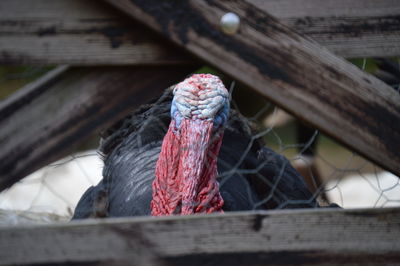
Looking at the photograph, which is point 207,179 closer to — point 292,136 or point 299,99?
point 299,99

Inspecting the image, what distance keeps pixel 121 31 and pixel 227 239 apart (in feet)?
Result: 1.38

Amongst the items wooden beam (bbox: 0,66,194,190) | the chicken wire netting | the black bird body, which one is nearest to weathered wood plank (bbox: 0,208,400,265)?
wooden beam (bbox: 0,66,194,190)

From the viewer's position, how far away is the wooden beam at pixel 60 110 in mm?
885

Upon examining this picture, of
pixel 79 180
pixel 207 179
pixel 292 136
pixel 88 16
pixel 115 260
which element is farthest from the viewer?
pixel 292 136

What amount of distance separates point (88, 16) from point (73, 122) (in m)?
0.18

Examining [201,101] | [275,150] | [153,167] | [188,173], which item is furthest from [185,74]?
[275,150]

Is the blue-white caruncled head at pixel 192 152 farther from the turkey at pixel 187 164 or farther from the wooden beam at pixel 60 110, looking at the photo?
the wooden beam at pixel 60 110

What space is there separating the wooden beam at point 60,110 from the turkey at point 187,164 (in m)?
0.68

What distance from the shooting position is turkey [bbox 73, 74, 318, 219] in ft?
6.63

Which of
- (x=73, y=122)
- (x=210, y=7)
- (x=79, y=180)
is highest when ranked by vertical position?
(x=210, y=7)

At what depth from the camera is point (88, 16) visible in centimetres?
86

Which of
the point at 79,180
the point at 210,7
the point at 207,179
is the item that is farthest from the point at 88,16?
the point at 79,180

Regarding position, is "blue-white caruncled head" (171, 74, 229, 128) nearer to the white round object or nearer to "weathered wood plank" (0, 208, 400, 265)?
"weathered wood plank" (0, 208, 400, 265)

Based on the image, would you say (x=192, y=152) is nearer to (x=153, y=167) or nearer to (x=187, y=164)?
(x=187, y=164)
